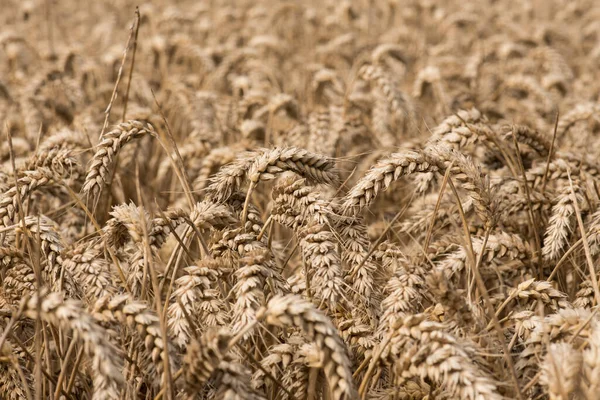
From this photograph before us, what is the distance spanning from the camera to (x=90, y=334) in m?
1.60

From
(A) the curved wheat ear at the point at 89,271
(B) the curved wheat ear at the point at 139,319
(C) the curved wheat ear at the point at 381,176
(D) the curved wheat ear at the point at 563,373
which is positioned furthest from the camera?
(C) the curved wheat ear at the point at 381,176

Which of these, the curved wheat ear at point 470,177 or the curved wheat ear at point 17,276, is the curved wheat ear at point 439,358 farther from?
the curved wheat ear at point 17,276

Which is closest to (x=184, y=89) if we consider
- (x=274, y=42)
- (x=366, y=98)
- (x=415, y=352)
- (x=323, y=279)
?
(x=366, y=98)

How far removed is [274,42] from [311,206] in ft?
14.6

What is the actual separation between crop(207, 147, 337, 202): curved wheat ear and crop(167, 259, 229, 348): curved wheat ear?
0.30m

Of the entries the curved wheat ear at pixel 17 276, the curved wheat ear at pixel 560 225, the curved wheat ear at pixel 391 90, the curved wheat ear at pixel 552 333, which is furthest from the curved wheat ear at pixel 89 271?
the curved wheat ear at pixel 391 90

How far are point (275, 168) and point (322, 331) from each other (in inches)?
25.2

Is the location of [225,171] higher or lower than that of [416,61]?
higher

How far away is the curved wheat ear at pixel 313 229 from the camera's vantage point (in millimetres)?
1926

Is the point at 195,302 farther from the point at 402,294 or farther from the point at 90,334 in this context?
the point at 402,294

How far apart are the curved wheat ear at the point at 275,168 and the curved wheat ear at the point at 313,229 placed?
0.05 m

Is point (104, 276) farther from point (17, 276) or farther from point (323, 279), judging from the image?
point (323, 279)

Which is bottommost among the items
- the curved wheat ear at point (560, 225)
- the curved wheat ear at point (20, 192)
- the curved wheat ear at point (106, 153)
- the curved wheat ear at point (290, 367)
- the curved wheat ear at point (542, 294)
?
the curved wheat ear at point (290, 367)

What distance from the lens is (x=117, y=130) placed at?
2275 millimetres
